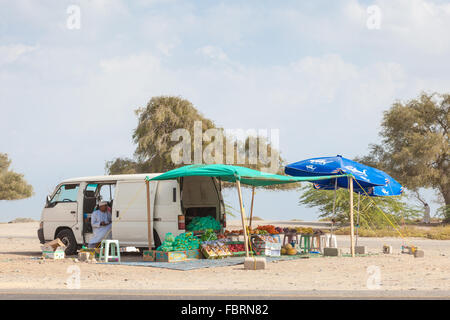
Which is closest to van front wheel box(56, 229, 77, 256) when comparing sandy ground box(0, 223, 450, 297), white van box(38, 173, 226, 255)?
white van box(38, 173, 226, 255)

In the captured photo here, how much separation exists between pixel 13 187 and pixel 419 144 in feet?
117

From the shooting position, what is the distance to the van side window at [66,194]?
16445mm

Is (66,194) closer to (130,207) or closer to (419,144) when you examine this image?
(130,207)

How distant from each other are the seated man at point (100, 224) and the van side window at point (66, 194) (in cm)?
110

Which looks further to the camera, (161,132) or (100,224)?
Answer: (161,132)

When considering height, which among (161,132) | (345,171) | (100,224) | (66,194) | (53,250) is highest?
(161,132)

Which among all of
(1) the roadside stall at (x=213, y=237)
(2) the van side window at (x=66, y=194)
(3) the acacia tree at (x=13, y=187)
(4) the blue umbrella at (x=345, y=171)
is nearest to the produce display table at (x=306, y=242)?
(1) the roadside stall at (x=213, y=237)

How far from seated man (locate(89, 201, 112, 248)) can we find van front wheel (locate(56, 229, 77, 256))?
0.83 meters

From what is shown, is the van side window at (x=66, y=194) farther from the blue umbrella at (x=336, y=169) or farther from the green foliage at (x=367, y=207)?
the green foliage at (x=367, y=207)

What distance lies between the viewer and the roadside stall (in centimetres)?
1403

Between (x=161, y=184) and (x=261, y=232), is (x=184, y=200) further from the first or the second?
(x=261, y=232)

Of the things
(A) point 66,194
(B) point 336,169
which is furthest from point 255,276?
(A) point 66,194

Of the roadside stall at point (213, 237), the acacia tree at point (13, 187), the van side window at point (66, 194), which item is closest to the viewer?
the roadside stall at point (213, 237)

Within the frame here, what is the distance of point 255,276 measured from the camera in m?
11.3
